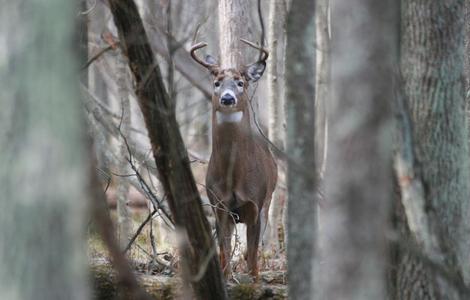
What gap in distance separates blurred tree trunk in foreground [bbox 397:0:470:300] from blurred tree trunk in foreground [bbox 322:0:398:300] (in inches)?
102

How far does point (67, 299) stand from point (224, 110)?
6.91 m

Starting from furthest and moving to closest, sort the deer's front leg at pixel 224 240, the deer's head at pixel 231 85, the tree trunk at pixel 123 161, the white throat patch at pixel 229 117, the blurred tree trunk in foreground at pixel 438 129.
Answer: the tree trunk at pixel 123 161 → the white throat patch at pixel 229 117 → the deer's head at pixel 231 85 → the deer's front leg at pixel 224 240 → the blurred tree trunk in foreground at pixel 438 129

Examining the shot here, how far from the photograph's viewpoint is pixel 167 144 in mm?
6574

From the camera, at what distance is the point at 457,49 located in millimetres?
7691

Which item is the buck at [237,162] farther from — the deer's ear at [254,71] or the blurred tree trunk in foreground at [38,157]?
the blurred tree trunk in foreground at [38,157]

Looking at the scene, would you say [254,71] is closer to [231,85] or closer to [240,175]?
[231,85]

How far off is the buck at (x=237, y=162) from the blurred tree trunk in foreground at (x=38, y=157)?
550cm

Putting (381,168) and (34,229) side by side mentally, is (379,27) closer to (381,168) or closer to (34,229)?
(381,168)

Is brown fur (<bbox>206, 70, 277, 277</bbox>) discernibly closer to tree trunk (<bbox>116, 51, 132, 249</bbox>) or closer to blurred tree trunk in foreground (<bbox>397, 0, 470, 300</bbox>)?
tree trunk (<bbox>116, 51, 132, 249</bbox>)

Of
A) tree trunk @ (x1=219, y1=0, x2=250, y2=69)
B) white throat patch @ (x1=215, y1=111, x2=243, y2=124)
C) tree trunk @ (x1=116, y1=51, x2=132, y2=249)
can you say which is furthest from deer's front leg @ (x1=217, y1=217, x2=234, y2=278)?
tree trunk @ (x1=116, y1=51, x2=132, y2=249)

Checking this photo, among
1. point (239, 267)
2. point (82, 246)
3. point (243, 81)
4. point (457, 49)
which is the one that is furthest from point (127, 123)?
point (82, 246)

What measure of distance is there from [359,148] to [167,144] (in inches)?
88.0

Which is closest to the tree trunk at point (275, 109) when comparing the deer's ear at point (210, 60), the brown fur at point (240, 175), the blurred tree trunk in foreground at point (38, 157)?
the deer's ear at point (210, 60)

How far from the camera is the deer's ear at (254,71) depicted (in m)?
11.6
